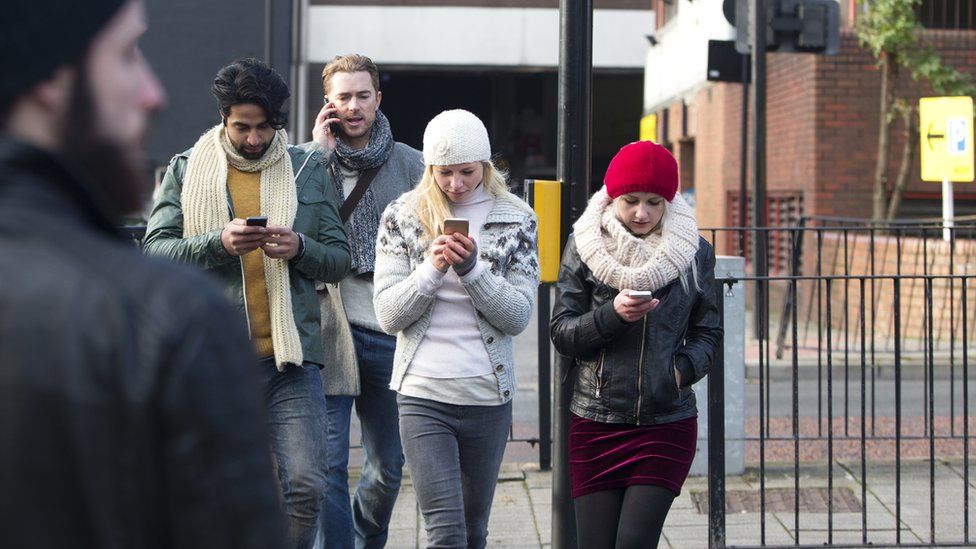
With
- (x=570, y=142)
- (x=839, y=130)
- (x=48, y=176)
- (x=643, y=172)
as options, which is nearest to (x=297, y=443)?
(x=643, y=172)

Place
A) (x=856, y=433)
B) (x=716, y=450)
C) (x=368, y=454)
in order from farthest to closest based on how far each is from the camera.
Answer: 1. (x=856, y=433)
2. (x=716, y=450)
3. (x=368, y=454)

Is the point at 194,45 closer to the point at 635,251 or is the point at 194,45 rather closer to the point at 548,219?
the point at 548,219

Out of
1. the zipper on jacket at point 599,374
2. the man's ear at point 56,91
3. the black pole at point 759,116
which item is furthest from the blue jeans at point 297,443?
the black pole at point 759,116

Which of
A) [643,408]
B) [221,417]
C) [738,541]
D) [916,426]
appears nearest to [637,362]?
[643,408]

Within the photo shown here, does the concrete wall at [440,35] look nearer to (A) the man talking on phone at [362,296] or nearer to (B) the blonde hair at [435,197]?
(A) the man talking on phone at [362,296]

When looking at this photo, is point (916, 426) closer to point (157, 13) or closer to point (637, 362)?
point (637, 362)

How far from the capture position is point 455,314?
165 inches

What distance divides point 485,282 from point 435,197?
1.17 feet

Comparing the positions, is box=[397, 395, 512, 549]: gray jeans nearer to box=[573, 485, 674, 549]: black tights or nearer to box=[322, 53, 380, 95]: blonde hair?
box=[573, 485, 674, 549]: black tights

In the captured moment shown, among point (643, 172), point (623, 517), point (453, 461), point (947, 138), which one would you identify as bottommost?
point (623, 517)

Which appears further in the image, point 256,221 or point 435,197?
point 435,197

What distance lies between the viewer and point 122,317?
1248mm

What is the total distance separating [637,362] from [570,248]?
1.59 ft

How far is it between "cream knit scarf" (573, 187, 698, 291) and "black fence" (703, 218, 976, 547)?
0.80 meters
